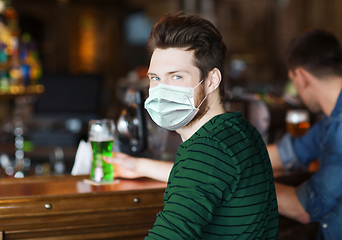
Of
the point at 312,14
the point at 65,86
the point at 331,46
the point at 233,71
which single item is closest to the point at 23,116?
the point at 65,86

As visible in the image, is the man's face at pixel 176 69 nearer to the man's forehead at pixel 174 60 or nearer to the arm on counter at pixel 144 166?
the man's forehead at pixel 174 60

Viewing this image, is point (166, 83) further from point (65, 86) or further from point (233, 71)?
point (233, 71)

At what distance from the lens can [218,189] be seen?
0.71 meters

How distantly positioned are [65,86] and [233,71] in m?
4.12

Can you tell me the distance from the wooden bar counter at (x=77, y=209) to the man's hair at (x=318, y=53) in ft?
2.49

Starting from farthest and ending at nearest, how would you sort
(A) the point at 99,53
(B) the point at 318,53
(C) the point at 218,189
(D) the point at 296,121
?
(A) the point at 99,53 < (D) the point at 296,121 < (B) the point at 318,53 < (C) the point at 218,189

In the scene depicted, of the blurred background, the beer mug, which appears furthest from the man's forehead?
the blurred background

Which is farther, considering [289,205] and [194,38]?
[289,205]

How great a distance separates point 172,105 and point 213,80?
115 mm

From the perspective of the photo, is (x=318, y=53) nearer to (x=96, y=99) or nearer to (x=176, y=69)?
(x=176, y=69)

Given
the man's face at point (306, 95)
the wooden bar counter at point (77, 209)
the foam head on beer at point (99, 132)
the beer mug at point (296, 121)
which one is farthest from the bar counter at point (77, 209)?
the beer mug at point (296, 121)

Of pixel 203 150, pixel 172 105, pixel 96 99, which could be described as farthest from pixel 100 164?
pixel 96 99

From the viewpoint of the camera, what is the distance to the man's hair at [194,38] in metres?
0.83

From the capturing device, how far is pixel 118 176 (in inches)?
50.7
